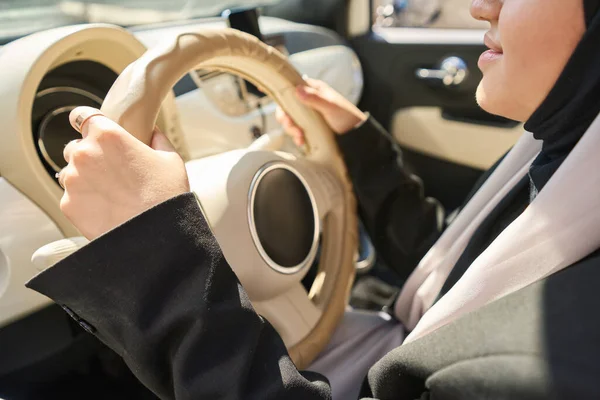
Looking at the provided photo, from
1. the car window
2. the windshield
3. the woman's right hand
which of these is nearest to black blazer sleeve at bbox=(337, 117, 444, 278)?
the woman's right hand

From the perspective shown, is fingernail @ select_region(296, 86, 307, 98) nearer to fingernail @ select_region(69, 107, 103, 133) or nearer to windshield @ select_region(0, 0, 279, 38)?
fingernail @ select_region(69, 107, 103, 133)

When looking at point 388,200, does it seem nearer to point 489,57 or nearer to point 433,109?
point 489,57

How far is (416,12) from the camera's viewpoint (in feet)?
5.44

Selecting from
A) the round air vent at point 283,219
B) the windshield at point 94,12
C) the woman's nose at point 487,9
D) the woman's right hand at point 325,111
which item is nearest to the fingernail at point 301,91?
the woman's right hand at point 325,111

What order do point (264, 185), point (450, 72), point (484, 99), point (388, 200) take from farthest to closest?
1. point (450, 72)
2. point (388, 200)
3. point (264, 185)
4. point (484, 99)

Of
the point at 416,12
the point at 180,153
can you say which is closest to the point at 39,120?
the point at 180,153

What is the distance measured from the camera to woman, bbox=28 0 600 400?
1.45 ft

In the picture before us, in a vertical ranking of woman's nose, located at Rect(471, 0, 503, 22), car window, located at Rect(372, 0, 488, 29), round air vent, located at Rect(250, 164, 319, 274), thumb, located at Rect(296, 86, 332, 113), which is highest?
woman's nose, located at Rect(471, 0, 503, 22)

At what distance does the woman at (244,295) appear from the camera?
0.44m

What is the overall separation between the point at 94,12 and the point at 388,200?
2.55ft

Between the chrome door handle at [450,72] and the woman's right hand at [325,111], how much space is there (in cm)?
65

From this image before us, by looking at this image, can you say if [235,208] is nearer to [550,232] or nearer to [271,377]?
[271,377]

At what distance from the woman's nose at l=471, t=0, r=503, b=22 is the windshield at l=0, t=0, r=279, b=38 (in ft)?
2.69

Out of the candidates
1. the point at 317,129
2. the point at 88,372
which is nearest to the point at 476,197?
the point at 317,129
